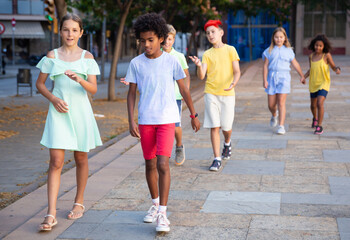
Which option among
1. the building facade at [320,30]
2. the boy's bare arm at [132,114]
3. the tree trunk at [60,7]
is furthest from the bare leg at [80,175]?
the building facade at [320,30]

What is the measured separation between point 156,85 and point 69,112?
2.46ft

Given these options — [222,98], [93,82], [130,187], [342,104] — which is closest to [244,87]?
[342,104]

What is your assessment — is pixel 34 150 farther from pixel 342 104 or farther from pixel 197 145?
pixel 342 104

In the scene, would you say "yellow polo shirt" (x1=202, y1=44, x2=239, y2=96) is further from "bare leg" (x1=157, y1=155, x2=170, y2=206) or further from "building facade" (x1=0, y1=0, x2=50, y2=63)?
"building facade" (x1=0, y1=0, x2=50, y2=63)

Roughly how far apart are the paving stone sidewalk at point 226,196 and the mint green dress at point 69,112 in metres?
0.66

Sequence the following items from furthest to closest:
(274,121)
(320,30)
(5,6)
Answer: (320,30)
(5,6)
(274,121)

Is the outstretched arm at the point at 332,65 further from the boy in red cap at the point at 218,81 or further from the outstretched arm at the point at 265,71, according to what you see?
the boy in red cap at the point at 218,81

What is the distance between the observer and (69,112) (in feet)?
16.5

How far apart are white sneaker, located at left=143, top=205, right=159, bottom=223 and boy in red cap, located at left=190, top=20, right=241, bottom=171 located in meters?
2.13

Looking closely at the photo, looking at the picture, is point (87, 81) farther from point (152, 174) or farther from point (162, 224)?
point (162, 224)

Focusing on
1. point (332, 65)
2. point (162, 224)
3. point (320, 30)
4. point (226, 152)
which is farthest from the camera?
point (320, 30)

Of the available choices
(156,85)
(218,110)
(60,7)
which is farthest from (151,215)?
(60,7)

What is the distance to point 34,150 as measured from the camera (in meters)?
9.22

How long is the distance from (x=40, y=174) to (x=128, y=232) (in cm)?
296
